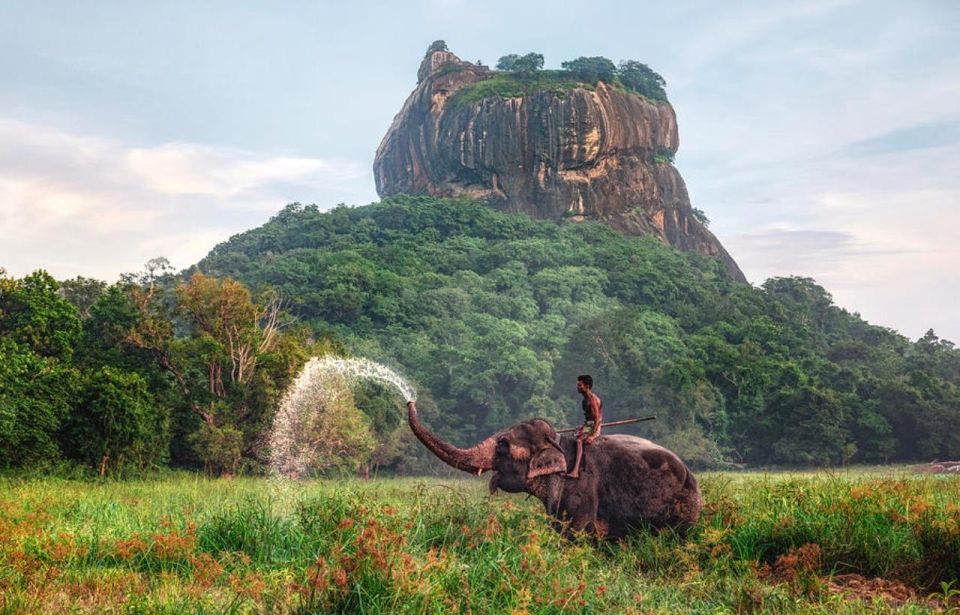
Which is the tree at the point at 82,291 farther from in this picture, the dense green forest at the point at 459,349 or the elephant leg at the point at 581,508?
the elephant leg at the point at 581,508

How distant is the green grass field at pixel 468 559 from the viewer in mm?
5566

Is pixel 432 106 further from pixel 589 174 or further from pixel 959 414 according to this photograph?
pixel 959 414

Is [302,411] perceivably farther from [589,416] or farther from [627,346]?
[627,346]

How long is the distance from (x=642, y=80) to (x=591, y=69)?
9102mm

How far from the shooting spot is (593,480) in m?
9.43

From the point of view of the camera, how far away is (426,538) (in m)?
7.95

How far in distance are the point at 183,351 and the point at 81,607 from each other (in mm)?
23691

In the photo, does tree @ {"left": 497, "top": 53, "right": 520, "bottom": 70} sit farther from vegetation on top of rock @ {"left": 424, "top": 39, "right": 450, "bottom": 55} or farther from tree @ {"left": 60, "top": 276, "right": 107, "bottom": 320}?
tree @ {"left": 60, "top": 276, "right": 107, "bottom": 320}

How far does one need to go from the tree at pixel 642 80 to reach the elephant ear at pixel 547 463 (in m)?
101

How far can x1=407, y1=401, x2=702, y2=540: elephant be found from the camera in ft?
30.3

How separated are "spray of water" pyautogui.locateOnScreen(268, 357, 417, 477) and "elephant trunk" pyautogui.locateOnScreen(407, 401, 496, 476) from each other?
14.1 meters

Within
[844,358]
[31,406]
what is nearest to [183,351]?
[31,406]

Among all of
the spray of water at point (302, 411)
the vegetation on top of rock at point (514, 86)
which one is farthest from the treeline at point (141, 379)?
the vegetation on top of rock at point (514, 86)

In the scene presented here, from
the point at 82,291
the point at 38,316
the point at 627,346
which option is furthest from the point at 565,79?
the point at 38,316
